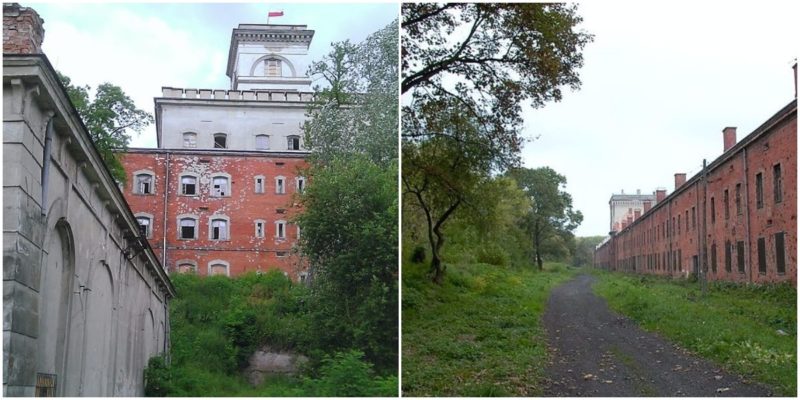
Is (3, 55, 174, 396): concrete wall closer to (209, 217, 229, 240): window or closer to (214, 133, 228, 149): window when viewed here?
(209, 217, 229, 240): window

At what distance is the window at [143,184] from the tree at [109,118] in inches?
5.2

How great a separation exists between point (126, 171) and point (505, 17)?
3.83m

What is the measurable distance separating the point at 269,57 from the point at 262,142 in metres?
0.79

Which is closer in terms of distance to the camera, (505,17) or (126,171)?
(126,171)

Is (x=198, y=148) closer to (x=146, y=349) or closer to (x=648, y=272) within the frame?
(x=146, y=349)

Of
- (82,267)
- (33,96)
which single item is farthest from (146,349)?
(33,96)

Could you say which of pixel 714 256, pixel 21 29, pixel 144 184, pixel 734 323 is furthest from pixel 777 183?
pixel 21 29

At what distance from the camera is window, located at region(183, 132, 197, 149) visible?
6.98 meters

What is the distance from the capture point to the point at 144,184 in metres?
6.91

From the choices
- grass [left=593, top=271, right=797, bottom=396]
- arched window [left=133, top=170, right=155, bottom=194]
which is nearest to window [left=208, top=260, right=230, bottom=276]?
arched window [left=133, top=170, right=155, bottom=194]

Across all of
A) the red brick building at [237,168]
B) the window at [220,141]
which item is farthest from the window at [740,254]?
the window at [220,141]

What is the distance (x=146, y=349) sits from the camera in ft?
23.2

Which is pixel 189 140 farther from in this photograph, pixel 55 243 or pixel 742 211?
pixel 742 211

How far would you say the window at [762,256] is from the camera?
27.3ft
